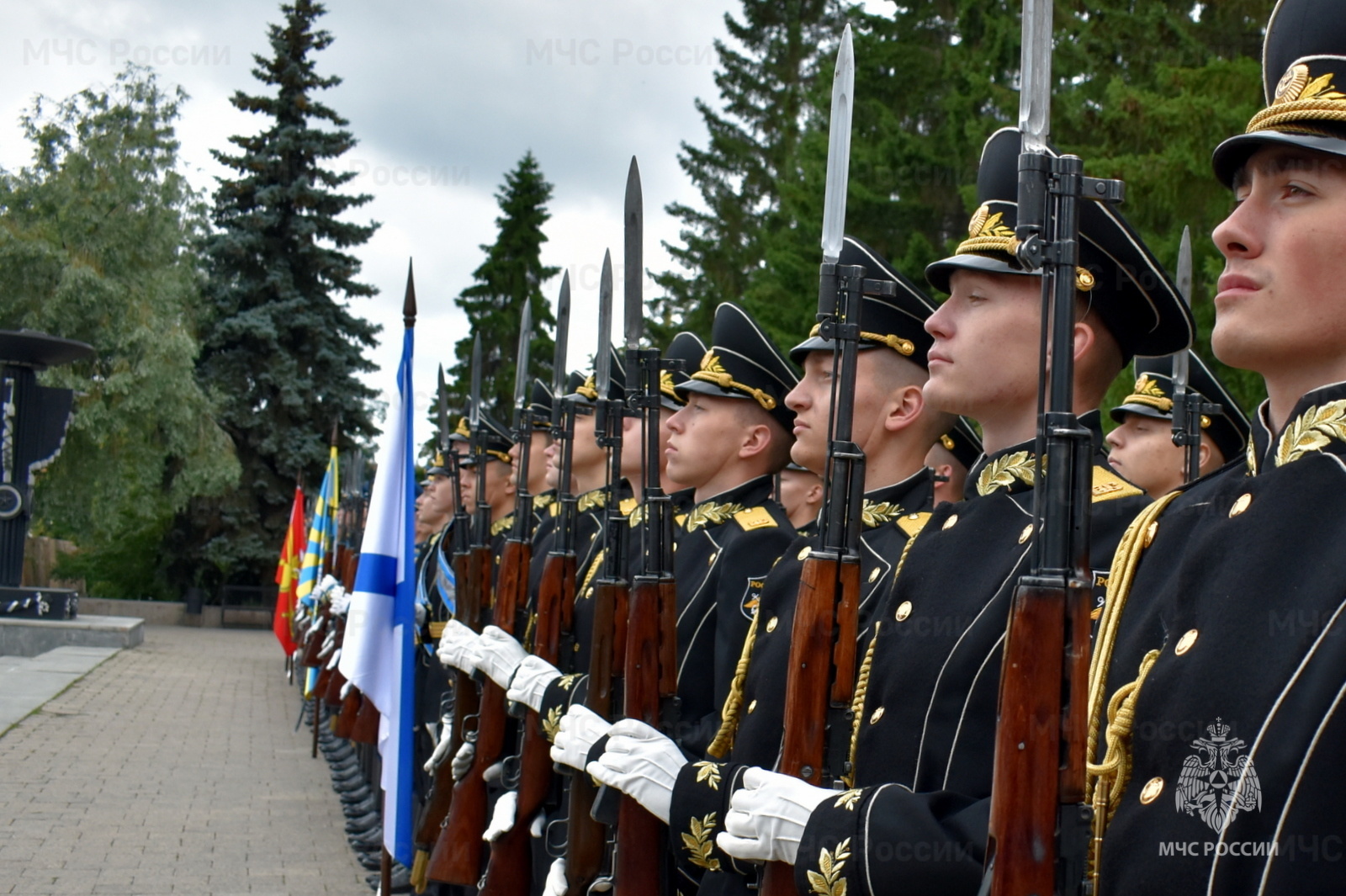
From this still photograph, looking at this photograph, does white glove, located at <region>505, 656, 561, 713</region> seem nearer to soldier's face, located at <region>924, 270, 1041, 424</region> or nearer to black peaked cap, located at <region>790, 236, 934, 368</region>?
black peaked cap, located at <region>790, 236, 934, 368</region>

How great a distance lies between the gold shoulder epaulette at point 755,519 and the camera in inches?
163

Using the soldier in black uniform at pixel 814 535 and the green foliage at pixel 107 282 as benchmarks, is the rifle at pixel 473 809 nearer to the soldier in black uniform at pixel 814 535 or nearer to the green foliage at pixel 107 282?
the soldier in black uniform at pixel 814 535

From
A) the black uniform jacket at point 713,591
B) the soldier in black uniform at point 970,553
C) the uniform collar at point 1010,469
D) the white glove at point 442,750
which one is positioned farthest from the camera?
the white glove at point 442,750

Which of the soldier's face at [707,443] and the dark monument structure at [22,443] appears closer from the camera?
the soldier's face at [707,443]

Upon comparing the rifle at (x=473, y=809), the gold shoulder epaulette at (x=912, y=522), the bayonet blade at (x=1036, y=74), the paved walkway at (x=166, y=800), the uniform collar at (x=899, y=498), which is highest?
the bayonet blade at (x=1036, y=74)

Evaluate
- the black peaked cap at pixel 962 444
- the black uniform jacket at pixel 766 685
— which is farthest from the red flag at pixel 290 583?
the black uniform jacket at pixel 766 685

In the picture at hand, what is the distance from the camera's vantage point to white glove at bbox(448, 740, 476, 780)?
5.35m

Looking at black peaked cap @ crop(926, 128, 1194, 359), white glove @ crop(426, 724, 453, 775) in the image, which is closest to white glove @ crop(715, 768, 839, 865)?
black peaked cap @ crop(926, 128, 1194, 359)

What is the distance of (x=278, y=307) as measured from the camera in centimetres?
3475

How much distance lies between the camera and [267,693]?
18.0 metres

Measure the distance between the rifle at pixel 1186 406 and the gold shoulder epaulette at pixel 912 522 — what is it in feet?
3.21

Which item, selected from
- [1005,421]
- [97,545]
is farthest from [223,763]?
[97,545]

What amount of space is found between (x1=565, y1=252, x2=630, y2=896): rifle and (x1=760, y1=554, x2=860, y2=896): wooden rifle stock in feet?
3.82

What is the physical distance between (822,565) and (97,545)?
122ft
